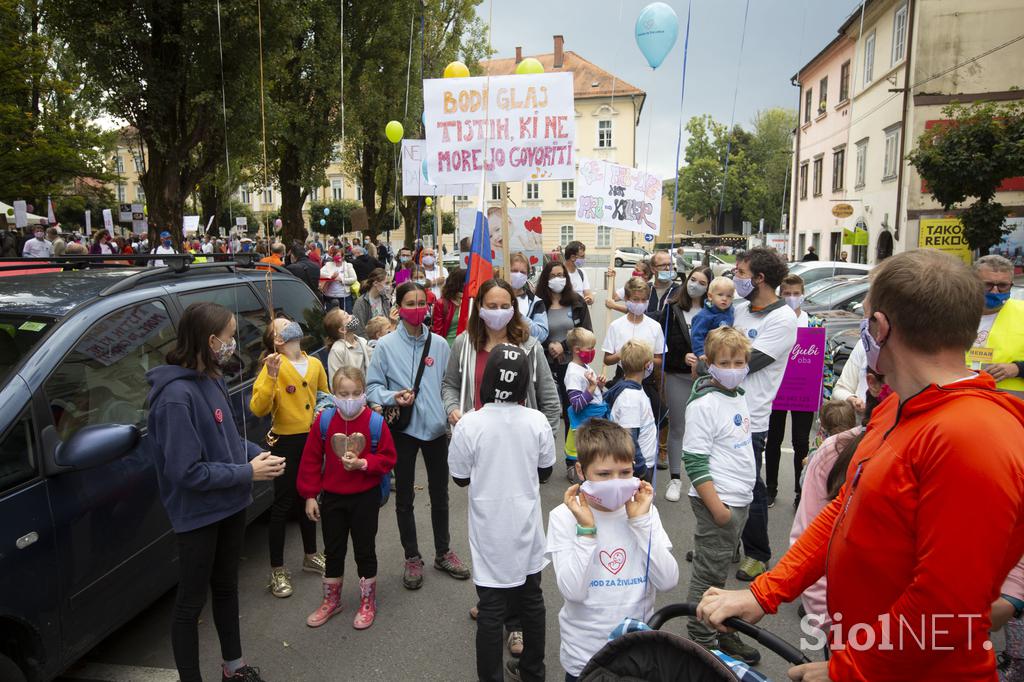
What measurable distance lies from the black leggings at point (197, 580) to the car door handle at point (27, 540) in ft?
1.69

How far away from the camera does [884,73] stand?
22516 millimetres

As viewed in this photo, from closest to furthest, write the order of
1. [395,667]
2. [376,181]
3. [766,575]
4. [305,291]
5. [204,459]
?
1. [766,575]
2. [204,459]
3. [395,667]
4. [305,291]
5. [376,181]

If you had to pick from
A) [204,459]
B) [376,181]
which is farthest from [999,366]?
[376,181]

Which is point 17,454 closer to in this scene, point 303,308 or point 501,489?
point 501,489

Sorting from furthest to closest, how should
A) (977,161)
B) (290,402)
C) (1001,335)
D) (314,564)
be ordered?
1. (977,161)
2. (1001,335)
3. (314,564)
4. (290,402)

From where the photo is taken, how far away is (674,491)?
18.3ft

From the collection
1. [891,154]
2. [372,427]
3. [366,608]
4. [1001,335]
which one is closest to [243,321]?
[372,427]

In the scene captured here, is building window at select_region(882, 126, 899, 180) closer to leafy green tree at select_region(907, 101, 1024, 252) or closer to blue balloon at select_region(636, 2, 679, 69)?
leafy green tree at select_region(907, 101, 1024, 252)

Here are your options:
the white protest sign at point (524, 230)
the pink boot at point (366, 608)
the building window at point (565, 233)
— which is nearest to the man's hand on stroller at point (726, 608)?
the pink boot at point (366, 608)

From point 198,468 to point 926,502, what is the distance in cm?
263

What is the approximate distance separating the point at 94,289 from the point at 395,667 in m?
2.55

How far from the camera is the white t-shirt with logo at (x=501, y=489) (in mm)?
2955

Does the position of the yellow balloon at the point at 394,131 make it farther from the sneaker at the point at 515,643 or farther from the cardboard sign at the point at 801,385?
the sneaker at the point at 515,643

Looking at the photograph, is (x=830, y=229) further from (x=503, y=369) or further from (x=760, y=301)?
(x=503, y=369)
